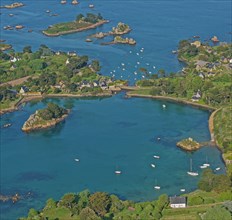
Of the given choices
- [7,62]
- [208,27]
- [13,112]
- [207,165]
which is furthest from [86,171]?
[208,27]

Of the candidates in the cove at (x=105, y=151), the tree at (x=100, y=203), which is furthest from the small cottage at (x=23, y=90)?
the tree at (x=100, y=203)

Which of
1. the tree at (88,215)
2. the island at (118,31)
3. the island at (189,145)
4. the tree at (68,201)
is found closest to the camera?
the tree at (88,215)

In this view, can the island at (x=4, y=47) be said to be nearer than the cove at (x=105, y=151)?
No

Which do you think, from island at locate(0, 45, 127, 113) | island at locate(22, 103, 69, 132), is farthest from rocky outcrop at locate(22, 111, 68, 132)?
island at locate(0, 45, 127, 113)

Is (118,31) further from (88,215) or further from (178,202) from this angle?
(88,215)

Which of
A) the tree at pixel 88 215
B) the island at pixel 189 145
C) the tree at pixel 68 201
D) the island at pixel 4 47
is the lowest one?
the island at pixel 4 47

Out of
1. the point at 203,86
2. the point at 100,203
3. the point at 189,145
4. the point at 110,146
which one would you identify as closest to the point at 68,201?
the point at 100,203

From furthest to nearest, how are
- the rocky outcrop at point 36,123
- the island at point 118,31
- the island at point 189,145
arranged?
1. the island at point 118,31
2. the rocky outcrop at point 36,123
3. the island at point 189,145

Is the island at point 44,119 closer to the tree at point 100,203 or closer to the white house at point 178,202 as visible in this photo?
the tree at point 100,203
